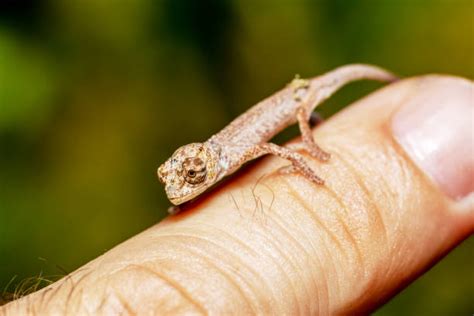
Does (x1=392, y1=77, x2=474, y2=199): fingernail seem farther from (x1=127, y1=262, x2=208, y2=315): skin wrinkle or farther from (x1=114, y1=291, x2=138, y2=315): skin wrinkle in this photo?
(x1=114, y1=291, x2=138, y2=315): skin wrinkle

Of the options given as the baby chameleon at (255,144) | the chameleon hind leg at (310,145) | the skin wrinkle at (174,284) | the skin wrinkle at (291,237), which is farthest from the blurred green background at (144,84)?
the skin wrinkle at (174,284)

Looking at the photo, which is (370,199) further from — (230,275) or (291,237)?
(230,275)

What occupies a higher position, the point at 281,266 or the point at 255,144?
the point at 255,144

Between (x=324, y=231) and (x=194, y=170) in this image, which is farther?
(x=194, y=170)

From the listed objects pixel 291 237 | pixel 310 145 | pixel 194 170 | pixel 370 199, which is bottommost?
pixel 370 199

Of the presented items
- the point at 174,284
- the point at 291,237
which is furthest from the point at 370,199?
the point at 174,284

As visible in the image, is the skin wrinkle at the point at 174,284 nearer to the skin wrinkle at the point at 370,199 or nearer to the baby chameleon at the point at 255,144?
the baby chameleon at the point at 255,144
